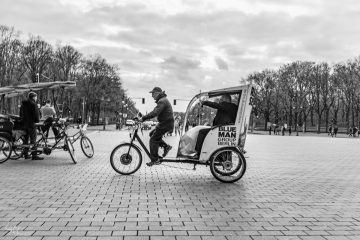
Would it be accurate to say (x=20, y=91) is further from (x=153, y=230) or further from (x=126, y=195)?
(x=153, y=230)

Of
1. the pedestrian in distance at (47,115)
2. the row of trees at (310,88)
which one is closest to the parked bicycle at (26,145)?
the pedestrian in distance at (47,115)

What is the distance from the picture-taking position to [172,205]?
6.26 meters

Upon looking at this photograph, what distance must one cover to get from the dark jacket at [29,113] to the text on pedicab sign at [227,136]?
18.4ft

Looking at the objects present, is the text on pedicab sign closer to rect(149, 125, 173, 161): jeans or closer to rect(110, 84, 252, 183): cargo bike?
rect(110, 84, 252, 183): cargo bike

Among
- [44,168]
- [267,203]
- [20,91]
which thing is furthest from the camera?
[20,91]

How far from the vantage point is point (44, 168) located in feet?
33.7

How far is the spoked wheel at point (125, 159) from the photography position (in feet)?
30.6

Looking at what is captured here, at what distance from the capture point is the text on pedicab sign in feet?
29.1

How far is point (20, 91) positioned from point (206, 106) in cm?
678

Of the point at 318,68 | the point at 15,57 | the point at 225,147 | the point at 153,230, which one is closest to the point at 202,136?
the point at 225,147

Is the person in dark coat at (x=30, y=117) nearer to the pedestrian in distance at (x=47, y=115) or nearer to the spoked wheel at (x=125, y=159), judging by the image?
the pedestrian in distance at (x=47, y=115)

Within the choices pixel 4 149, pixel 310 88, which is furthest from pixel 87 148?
pixel 310 88

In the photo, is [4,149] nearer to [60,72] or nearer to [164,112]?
[164,112]

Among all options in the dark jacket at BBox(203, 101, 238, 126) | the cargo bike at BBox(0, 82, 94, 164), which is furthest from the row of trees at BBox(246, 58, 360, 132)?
the dark jacket at BBox(203, 101, 238, 126)
